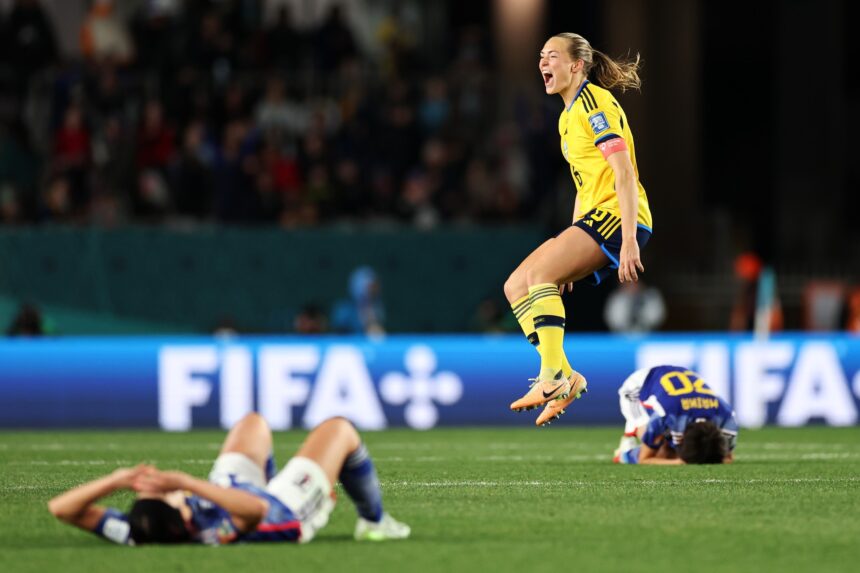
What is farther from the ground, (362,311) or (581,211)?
(581,211)

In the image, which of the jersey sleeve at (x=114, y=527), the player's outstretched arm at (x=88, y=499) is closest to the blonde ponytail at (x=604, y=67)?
the jersey sleeve at (x=114, y=527)

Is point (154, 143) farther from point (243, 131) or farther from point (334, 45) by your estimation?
point (334, 45)

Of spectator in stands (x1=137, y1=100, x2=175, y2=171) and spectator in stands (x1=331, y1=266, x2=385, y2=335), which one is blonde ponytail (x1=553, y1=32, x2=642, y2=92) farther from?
spectator in stands (x1=137, y1=100, x2=175, y2=171)

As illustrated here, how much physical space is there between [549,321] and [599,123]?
115cm

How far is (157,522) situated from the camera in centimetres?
637

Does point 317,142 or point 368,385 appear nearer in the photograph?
point 368,385

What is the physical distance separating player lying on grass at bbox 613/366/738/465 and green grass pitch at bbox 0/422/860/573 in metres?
0.18

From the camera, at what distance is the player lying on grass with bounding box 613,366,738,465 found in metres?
10.6

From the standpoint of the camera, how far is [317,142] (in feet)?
62.1

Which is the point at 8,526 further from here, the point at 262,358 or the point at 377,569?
the point at 262,358

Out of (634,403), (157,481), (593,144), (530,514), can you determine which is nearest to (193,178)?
(634,403)

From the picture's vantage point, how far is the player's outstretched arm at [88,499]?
5938mm

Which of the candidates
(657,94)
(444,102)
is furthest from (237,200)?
(657,94)

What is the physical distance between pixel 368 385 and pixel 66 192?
15.3 ft
